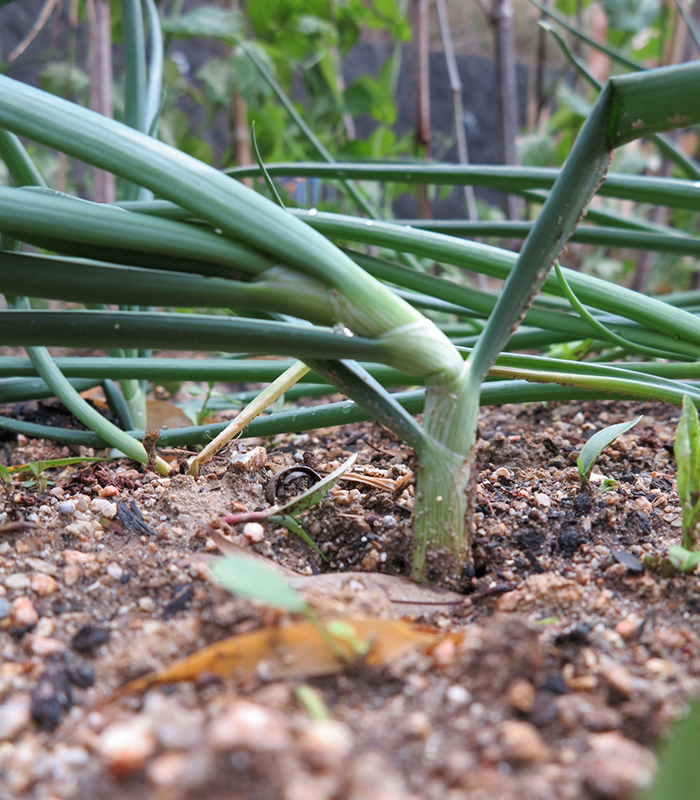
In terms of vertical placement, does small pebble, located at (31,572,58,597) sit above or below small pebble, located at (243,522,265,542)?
below

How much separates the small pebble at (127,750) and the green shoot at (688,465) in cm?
30

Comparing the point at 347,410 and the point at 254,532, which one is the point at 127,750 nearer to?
the point at 254,532

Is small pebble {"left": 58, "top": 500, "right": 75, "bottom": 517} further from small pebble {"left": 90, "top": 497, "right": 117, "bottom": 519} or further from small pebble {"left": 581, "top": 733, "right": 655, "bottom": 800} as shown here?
small pebble {"left": 581, "top": 733, "right": 655, "bottom": 800}

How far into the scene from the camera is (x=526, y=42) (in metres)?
4.56

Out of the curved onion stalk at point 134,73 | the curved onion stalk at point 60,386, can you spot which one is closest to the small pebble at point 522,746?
the curved onion stalk at point 60,386

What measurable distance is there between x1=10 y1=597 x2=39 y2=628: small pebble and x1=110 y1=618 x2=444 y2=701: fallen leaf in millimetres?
89

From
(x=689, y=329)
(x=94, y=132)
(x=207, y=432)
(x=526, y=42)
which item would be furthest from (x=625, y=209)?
(x=526, y=42)

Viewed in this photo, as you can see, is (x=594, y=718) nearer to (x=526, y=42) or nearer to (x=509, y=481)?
(x=509, y=481)

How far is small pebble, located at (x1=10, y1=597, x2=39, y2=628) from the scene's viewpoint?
36cm

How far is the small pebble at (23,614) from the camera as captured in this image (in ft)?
1.20

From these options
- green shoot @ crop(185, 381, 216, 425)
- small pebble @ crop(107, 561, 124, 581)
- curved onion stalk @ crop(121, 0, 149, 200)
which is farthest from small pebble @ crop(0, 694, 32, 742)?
curved onion stalk @ crop(121, 0, 149, 200)

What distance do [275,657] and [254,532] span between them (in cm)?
16

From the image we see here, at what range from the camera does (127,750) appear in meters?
0.24

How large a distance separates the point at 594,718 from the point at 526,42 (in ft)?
16.8
